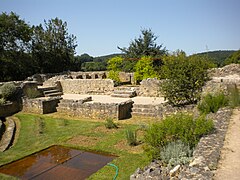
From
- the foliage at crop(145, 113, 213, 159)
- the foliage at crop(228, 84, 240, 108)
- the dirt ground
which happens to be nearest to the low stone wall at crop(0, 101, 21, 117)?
the foliage at crop(145, 113, 213, 159)

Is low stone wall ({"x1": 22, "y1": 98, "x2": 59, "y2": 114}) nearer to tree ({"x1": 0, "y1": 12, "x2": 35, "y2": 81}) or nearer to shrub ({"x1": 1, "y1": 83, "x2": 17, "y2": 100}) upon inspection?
shrub ({"x1": 1, "y1": 83, "x2": 17, "y2": 100})

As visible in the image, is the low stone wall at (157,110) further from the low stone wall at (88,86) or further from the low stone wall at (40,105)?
the low stone wall at (88,86)

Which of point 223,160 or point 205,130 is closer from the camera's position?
point 223,160

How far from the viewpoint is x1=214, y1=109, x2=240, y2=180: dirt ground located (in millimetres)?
3911

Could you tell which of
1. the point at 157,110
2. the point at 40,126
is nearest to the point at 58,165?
the point at 40,126

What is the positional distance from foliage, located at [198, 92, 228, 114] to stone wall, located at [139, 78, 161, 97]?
698 cm

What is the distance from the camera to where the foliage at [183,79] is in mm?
10773

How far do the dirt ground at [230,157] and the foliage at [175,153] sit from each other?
0.73 meters

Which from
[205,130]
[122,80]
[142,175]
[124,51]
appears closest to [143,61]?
[122,80]

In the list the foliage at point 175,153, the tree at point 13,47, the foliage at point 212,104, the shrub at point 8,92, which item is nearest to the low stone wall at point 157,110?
the foliage at point 212,104

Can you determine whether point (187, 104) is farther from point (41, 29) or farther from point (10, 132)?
point (41, 29)

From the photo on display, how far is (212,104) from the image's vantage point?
8453 millimetres

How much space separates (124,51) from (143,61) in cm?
1143

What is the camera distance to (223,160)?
448cm
